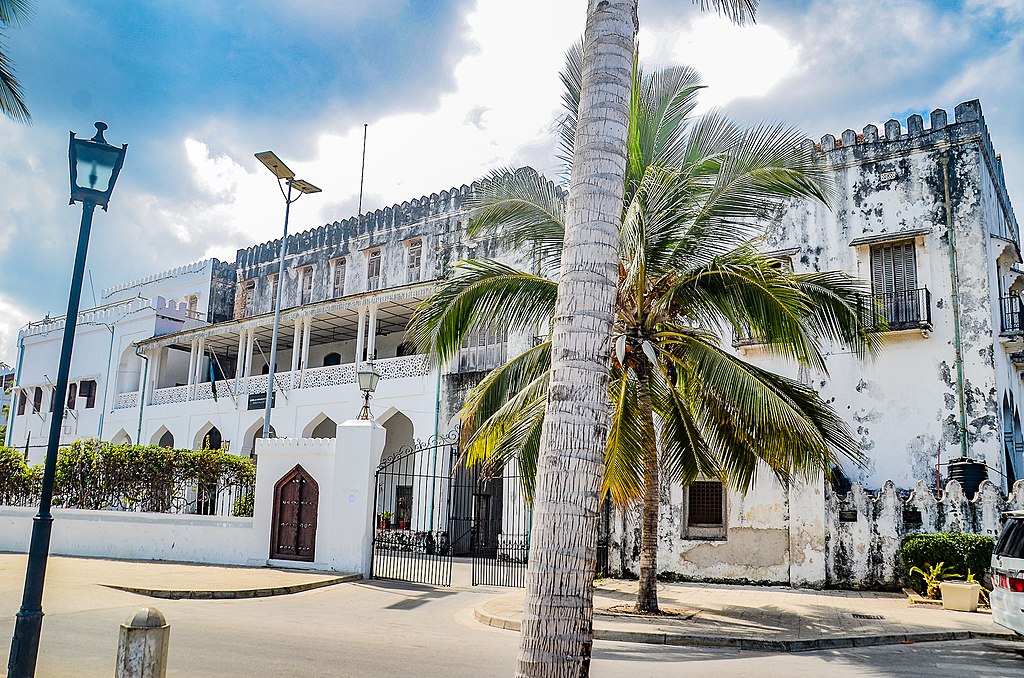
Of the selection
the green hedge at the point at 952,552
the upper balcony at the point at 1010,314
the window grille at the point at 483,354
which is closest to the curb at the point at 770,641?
the green hedge at the point at 952,552

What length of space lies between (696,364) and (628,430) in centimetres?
135

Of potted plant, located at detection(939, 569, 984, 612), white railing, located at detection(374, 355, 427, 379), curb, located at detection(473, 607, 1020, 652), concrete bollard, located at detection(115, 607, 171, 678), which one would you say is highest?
white railing, located at detection(374, 355, 427, 379)

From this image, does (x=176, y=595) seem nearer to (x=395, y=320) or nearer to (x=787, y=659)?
(x=787, y=659)

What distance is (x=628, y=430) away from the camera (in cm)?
1065

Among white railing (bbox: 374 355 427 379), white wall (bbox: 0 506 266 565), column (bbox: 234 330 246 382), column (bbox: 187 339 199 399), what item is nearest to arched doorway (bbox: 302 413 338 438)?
white railing (bbox: 374 355 427 379)

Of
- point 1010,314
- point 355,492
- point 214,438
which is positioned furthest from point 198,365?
point 1010,314

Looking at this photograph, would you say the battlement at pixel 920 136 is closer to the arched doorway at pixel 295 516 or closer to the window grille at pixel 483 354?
the window grille at pixel 483 354

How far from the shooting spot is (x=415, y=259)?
90.8 ft

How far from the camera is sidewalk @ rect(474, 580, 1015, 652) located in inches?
392

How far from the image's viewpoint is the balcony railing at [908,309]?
56.2ft

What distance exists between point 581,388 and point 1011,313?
16705 millimetres

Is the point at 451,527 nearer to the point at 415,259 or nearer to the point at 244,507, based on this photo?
the point at 244,507

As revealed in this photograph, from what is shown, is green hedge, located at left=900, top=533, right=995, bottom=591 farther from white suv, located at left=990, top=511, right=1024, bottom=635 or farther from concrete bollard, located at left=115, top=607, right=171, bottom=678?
concrete bollard, located at left=115, top=607, right=171, bottom=678

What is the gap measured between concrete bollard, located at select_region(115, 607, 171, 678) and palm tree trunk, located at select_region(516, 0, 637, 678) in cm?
175
